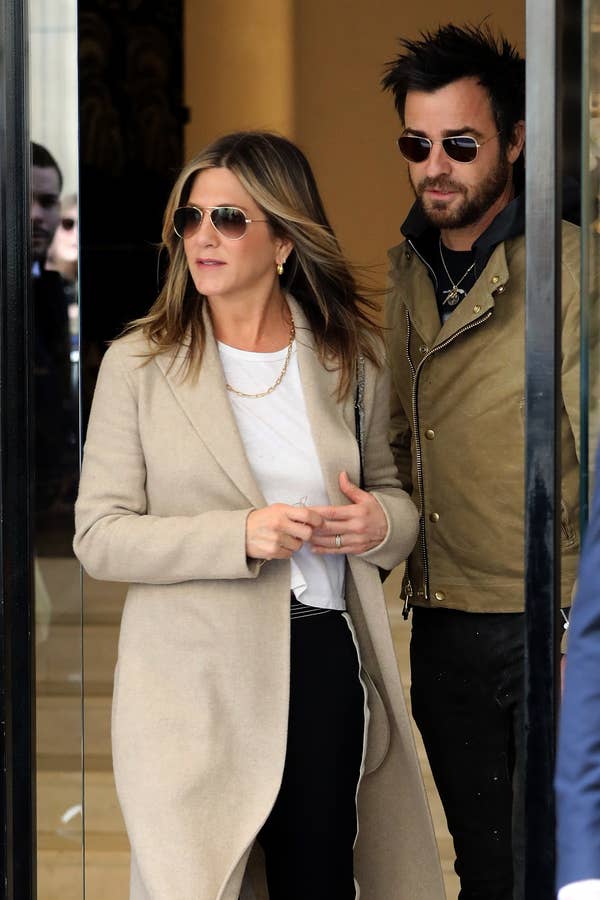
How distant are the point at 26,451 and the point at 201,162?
56 cm

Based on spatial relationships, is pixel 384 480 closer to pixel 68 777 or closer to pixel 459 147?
pixel 459 147

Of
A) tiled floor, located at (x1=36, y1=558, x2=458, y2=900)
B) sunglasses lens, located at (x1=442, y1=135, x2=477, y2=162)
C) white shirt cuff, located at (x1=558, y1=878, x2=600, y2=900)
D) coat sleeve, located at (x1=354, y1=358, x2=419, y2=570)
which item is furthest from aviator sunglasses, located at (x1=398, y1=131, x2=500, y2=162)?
white shirt cuff, located at (x1=558, y1=878, x2=600, y2=900)

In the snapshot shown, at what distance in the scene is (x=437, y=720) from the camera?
2680 millimetres

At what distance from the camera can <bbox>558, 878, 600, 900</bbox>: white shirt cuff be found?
1.05 m

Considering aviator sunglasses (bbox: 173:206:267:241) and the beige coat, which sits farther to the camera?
aviator sunglasses (bbox: 173:206:267:241)

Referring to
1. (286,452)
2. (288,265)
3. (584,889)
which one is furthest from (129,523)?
(584,889)

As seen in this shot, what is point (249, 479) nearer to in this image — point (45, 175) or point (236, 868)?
point (236, 868)

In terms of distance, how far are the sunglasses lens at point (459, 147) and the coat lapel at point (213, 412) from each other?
25.6 inches

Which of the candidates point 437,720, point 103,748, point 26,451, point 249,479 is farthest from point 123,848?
point 249,479

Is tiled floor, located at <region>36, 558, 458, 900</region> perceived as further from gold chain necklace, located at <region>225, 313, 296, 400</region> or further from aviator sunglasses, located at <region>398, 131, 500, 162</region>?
aviator sunglasses, located at <region>398, 131, 500, 162</region>

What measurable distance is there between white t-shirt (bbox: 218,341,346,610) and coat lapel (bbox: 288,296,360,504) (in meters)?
0.02

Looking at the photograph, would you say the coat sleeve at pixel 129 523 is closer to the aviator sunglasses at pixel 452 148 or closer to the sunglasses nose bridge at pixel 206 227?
the sunglasses nose bridge at pixel 206 227

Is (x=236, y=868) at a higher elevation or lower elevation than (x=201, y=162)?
lower

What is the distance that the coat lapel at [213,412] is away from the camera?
85.1 inches
